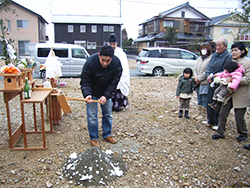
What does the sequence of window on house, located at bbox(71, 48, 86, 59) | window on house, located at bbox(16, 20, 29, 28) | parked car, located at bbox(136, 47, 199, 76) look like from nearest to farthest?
window on house, located at bbox(71, 48, 86, 59), parked car, located at bbox(136, 47, 199, 76), window on house, located at bbox(16, 20, 29, 28)

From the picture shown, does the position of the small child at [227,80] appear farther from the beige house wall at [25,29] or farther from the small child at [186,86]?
the beige house wall at [25,29]

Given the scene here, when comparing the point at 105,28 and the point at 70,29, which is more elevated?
the point at 105,28

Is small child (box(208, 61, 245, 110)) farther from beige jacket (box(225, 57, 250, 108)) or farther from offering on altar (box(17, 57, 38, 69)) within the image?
offering on altar (box(17, 57, 38, 69))

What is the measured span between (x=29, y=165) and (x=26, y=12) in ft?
95.1

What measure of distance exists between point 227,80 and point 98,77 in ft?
6.95

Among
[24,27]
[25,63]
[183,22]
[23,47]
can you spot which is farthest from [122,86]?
[183,22]

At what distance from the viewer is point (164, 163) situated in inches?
121

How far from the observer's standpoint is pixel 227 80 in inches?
137

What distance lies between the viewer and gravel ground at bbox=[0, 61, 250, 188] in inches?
106

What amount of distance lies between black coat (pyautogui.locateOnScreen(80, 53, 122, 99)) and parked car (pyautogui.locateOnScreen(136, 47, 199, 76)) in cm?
822

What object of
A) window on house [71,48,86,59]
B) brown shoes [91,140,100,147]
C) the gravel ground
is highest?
window on house [71,48,86,59]

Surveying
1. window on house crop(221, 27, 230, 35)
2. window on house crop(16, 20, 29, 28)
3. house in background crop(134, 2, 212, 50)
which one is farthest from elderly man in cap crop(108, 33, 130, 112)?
window on house crop(221, 27, 230, 35)

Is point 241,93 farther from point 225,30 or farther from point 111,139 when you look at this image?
point 225,30

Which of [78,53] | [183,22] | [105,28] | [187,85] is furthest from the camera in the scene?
[183,22]
